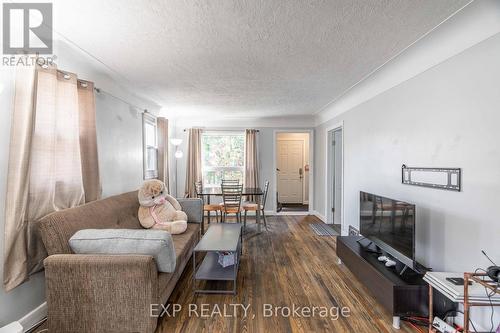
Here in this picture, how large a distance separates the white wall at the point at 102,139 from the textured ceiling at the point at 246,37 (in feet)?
0.71

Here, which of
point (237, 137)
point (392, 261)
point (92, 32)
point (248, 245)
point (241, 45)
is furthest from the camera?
point (237, 137)

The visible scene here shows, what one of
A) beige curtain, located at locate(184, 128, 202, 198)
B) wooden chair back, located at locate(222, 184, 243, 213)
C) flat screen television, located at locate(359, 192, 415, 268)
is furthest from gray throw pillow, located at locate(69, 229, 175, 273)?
beige curtain, located at locate(184, 128, 202, 198)

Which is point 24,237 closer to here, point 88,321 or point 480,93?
point 88,321

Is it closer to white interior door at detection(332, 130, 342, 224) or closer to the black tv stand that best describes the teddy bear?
the black tv stand

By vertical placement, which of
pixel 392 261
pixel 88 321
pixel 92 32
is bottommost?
pixel 88 321

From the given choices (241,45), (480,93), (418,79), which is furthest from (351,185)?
(241,45)

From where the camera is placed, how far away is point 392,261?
221 cm

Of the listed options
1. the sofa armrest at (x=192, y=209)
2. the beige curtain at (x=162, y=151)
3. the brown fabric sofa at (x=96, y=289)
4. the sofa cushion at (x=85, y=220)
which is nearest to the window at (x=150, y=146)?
the beige curtain at (x=162, y=151)

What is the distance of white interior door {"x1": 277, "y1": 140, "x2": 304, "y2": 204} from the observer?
6949mm

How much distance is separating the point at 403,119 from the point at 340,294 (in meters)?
1.92

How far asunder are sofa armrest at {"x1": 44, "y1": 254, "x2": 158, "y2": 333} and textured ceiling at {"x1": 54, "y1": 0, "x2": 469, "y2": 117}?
168cm

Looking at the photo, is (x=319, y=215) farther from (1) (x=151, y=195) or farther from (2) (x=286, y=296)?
(1) (x=151, y=195)

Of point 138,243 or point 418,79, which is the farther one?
point 418,79

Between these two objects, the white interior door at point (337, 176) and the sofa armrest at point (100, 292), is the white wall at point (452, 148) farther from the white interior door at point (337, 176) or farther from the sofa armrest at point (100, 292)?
the sofa armrest at point (100, 292)
